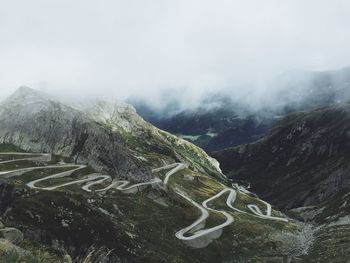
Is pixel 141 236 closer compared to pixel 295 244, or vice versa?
pixel 141 236

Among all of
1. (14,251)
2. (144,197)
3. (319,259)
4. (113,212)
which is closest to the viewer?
(14,251)

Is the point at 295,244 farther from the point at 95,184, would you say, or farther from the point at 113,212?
the point at 95,184

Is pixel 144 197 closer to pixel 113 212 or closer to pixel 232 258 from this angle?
pixel 113 212

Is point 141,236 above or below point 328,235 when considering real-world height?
below

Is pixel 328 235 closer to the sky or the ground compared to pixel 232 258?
closer to the sky

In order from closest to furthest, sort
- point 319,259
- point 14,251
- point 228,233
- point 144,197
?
point 14,251 → point 319,259 → point 228,233 → point 144,197

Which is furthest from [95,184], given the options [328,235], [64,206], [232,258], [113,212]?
[328,235]

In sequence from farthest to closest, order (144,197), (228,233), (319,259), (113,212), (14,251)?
(144,197) → (228,233) → (113,212) → (319,259) → (14,251)

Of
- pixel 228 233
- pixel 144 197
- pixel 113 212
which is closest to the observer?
pixel 113 212

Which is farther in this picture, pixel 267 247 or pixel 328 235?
pixel 328 235

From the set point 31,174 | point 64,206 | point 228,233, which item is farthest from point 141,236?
point 31,174
